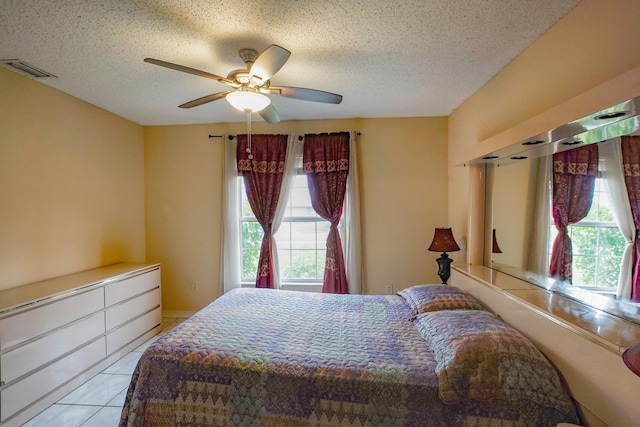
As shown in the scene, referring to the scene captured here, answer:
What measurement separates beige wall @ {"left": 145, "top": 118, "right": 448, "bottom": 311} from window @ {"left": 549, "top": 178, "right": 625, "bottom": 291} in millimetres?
1899

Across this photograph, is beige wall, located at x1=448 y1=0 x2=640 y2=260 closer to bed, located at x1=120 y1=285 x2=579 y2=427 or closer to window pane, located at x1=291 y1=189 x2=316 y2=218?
bed, located at x1=120 y1=285 x2=579 y2=427

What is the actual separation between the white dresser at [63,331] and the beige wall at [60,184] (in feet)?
0.76

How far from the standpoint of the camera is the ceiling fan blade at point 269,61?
1.54 metres

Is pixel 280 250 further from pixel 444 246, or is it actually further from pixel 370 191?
pixel 444 246

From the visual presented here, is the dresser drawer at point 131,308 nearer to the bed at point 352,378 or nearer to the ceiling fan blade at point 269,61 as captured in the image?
the bed at point 352,378

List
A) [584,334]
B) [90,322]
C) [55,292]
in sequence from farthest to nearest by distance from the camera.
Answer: [90,322] → [55,292] → [584,334]

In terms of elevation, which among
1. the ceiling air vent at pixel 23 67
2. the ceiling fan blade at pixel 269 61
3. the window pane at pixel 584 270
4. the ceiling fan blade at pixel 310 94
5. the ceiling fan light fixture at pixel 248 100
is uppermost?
the ceiling air vent at pixel 23 67

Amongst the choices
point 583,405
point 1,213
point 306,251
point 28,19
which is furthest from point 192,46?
point 583,405

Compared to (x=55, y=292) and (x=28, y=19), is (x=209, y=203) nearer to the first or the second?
(x=55, y=292)

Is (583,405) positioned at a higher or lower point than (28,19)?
lower

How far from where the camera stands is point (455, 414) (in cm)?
129

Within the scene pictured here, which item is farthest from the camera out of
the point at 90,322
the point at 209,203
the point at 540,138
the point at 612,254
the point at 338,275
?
the point at 209,203

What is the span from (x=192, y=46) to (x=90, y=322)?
237cm

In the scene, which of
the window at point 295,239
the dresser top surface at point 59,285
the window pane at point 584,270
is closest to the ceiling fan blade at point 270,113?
the window at point 295,239
